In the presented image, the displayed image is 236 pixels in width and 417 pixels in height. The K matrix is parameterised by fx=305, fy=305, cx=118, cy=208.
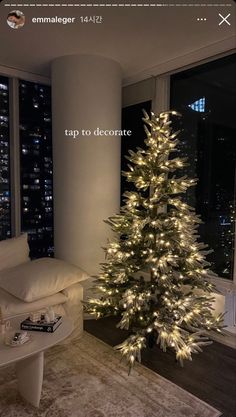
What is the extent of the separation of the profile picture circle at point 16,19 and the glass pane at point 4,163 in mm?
1073

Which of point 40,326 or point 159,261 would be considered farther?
point 159,261

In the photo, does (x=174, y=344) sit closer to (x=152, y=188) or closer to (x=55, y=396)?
(x=55, y=396)

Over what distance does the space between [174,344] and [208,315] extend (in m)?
0.39

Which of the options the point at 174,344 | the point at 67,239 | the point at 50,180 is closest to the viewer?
the point at 174,344

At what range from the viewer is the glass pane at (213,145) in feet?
8.74

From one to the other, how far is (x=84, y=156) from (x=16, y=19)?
120 cm

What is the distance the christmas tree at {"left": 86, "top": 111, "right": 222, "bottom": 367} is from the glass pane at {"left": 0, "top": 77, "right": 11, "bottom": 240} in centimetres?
164

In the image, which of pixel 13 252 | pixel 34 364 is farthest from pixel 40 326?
pixel 13 252

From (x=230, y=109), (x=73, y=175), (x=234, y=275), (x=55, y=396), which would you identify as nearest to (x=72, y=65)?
(x=73, y=175)

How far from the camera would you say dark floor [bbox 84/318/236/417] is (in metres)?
1.93

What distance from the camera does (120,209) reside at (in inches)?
101

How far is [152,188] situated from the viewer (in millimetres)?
2342

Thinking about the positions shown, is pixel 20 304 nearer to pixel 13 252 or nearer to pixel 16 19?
pixel 13 252

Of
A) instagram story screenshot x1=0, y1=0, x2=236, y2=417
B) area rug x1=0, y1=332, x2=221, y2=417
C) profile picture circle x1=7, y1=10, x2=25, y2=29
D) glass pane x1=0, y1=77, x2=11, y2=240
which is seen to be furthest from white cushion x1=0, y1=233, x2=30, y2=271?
profile picture circle x1=7, y1=10, x2=25, y2=29
